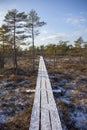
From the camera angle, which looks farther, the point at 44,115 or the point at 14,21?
the point at 14,21

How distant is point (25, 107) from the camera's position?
11336mm

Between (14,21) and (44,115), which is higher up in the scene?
(14,21)

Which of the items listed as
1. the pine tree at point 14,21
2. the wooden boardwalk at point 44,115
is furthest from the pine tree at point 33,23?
the wooden boardwalk at point 44,115

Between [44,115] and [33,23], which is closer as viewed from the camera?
[44,115]

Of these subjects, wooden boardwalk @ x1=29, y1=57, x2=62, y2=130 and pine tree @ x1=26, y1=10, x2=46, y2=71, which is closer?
wooden boardwalk @ x1=29, y1=57, x2=62, y2=130

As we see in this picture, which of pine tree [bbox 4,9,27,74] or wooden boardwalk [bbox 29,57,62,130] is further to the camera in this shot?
pine tree [bbox 4,9,27,74]

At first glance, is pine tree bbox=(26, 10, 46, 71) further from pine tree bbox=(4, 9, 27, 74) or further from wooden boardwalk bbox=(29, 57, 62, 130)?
wooden boardwalk bbox=(29, 57, 62, 130)

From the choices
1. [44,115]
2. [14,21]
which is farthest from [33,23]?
[44,115]

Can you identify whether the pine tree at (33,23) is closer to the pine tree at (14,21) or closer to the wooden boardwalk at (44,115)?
the pine tree at (14,21)

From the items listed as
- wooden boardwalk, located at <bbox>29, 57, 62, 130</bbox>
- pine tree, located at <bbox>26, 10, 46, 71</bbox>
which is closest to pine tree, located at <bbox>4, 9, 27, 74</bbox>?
pine tree, located at <bbox>26, 10, 46, 71</bbox>

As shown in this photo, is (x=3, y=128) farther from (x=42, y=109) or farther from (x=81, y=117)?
(x=81, y=117)

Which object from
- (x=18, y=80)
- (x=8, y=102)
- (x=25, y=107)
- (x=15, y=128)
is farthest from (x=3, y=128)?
(x=18, y=80)

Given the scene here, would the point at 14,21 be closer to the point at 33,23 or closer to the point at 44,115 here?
the point at 33,23

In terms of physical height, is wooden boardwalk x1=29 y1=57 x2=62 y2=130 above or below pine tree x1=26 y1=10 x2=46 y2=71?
below
